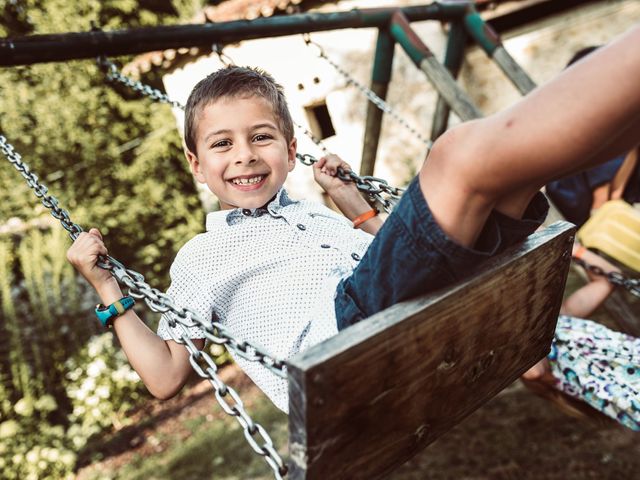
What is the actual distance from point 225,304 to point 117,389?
4388 millimetres

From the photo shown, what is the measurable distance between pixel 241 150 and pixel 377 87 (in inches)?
69.8

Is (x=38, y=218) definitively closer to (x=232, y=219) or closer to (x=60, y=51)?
(x=60, y=51)

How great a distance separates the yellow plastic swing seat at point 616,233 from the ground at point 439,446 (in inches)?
29.4

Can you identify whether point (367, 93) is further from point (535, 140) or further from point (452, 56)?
point (535, 140)

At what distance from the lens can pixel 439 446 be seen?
139 inches

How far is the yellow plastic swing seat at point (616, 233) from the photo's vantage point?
229 cm

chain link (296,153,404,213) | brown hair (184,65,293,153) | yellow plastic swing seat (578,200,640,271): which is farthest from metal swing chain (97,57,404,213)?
yellow plastic swing seat (578,200,640,271)

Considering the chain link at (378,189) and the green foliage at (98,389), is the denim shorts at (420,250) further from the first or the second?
the green foliage at (98,389)

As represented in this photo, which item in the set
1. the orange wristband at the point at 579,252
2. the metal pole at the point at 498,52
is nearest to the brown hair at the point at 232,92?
the orange wristband at the point at 579,252

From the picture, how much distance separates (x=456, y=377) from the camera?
45.1 inches

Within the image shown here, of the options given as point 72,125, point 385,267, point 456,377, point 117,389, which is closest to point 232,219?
point 385,267

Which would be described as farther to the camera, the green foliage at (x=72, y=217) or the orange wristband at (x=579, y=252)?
the green foliage at (x=72, y=217)

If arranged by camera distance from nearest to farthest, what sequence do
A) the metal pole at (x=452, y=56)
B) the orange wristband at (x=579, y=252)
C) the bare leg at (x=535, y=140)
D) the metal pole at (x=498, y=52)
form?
the bare leg at (x=535, y=140) < the orange wristband at (x=579, y=252) < the metal pole at (x=498, y=52) < the metal pole at (x=452, y=56)

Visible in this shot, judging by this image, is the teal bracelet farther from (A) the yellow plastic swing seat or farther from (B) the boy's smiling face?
(A) the yellow plastic swing seat
